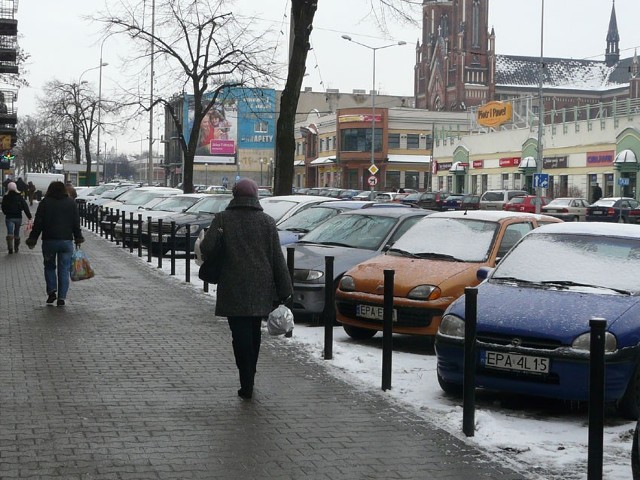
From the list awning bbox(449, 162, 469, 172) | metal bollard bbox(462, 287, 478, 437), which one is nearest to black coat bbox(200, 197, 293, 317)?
metal bollard bbox(462, 287, 478, 437)

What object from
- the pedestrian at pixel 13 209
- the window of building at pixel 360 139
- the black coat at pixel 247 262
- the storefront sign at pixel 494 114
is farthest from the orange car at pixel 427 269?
the window of building at pixel 360 139

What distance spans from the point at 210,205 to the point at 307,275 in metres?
12.7

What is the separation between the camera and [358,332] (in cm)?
1154

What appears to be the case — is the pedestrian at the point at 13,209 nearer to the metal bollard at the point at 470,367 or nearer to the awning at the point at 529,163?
the metal bollard at the point at 470,367

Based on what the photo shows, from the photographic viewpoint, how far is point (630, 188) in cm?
5559

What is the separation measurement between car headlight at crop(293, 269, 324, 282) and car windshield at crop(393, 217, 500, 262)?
3.55 ft

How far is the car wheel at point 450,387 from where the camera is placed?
27.3 feet

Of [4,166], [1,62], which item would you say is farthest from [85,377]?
[4,166]

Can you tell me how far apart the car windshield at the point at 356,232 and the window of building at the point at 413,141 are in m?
84.8

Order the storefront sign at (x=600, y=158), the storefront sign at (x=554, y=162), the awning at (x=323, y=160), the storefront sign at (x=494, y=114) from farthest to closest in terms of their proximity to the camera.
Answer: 1. the awning at (x=323, y=160)
2. the storefront sign at (x=494, y=114)
3. the storefront sign at (x=554, y=162)
4. the storefront sign at (x=600, y=158)

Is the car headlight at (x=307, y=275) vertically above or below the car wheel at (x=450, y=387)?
above

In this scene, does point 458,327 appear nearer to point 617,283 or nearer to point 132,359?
point 617,283

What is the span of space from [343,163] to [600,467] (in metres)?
93.0

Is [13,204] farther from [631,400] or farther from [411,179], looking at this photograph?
[411,179]
